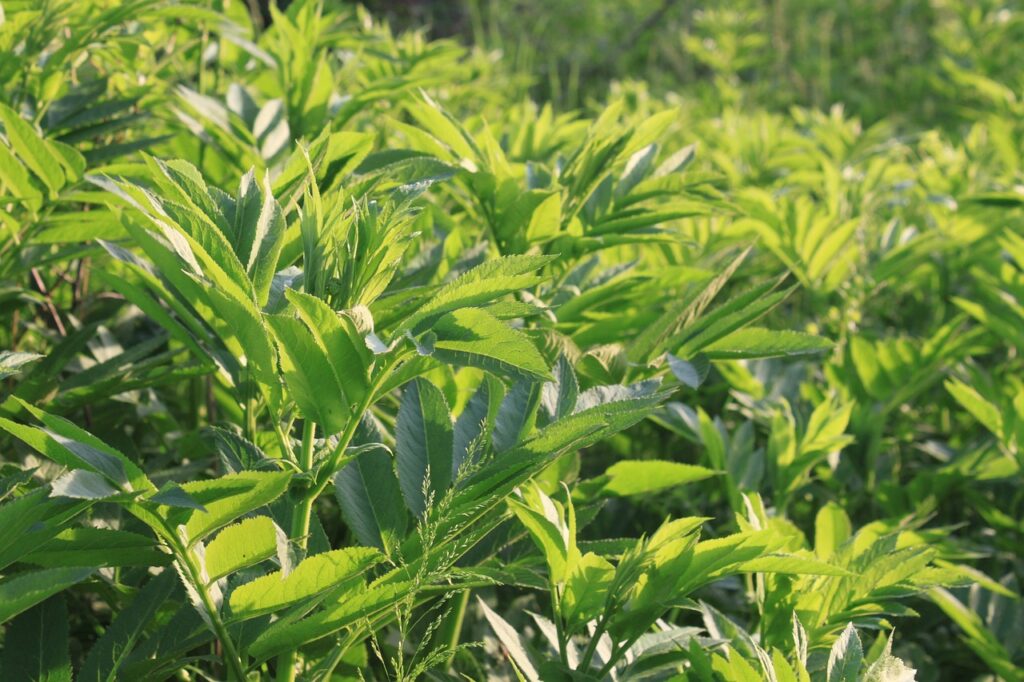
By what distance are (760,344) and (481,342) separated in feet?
1.39

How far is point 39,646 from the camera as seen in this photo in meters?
0.90

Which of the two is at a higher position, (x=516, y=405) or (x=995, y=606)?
(x=516, y=405)

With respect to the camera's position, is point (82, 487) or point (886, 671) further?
point (886, 671)

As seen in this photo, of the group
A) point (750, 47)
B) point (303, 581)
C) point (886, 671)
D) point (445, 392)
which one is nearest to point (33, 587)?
point (303, 581)

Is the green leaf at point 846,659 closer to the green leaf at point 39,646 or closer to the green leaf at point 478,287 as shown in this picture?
the green leaf at point 478,287

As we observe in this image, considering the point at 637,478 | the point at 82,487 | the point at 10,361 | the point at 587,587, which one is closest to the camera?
the point at 82,487

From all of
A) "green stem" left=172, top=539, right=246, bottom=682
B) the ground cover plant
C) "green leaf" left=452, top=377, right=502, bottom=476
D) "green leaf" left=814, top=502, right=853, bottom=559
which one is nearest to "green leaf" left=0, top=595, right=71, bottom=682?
the ground cover plant

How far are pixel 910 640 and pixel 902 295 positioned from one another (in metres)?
1.00

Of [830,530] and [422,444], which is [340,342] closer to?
[422,444]

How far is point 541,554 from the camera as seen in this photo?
104 cm

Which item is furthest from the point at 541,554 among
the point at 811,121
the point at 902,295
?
the point at 811,121

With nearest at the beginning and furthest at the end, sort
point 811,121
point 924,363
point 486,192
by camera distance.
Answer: point 486,192 → point 924,363 → point 811,121

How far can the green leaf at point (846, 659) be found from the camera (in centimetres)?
84

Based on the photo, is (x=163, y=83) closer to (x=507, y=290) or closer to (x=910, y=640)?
(x=507, y=290)
